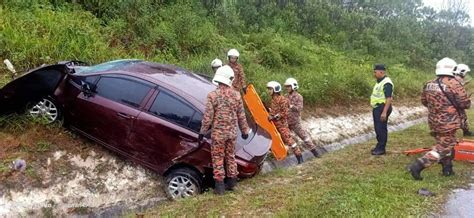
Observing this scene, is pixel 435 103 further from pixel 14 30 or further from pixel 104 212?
pixel 14 30

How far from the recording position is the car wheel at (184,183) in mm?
6961

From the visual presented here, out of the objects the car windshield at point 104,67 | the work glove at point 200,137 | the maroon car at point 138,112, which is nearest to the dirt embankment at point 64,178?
the maroon car at point 138,112

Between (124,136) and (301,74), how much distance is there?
355 inches

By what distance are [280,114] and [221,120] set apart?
295cm

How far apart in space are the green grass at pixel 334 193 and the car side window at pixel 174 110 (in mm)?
1131

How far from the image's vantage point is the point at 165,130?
7020mm

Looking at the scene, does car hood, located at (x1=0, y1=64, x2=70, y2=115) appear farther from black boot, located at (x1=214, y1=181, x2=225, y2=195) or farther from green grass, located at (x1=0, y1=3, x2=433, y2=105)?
black boot, located at (x1=214, y1=181, x2=225, y2=195)

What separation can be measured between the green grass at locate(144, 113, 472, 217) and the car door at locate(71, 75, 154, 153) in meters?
1.41

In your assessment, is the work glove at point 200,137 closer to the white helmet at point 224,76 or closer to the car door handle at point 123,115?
the white helmet at point 224,76

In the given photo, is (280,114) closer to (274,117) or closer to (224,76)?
(274,117)

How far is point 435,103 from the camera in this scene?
7074 millimetres

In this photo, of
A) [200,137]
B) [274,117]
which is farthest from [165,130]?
[274,117]

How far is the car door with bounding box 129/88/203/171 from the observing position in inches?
275

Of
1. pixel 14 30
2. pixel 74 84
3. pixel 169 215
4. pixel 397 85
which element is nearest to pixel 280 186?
pixel 169 215
